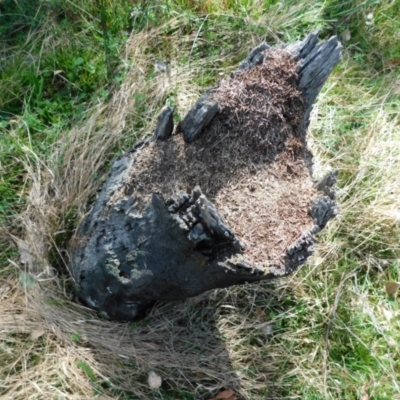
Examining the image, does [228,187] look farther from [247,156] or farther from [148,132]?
[148,132]

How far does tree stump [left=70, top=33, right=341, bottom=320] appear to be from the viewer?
206 cm

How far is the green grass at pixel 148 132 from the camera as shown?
2.57 m

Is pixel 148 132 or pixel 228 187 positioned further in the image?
pixel 148 132

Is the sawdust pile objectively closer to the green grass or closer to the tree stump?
the tree stump

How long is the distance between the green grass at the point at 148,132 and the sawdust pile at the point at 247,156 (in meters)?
0.83

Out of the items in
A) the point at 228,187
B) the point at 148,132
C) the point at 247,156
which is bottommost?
the point at 148,132

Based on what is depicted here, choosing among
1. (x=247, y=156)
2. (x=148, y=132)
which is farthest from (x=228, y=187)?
(x=148, y=132)

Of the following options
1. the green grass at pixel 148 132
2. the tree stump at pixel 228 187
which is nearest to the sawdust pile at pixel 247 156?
the tree stump at pixel 228 187

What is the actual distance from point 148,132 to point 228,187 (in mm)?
1176

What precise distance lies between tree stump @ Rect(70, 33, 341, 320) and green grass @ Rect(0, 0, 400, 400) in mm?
432

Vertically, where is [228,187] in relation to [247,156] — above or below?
below

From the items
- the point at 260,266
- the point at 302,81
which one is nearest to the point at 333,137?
the point at 302,81

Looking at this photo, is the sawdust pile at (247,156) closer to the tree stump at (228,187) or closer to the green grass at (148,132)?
the tree stump at (228,187)

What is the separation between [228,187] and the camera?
222cm
